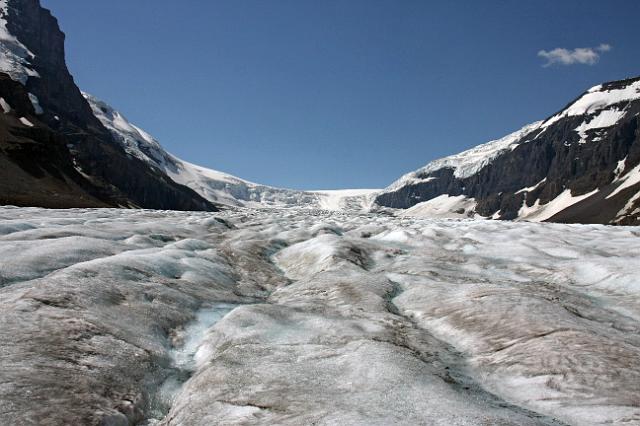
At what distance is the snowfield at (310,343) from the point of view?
20.6 feet

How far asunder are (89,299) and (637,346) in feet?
37.4

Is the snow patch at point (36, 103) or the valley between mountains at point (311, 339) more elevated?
the snow patch at point (36, 103)

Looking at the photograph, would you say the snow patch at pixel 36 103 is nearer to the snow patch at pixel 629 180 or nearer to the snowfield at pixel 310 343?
the snowfield at pixel 310 343

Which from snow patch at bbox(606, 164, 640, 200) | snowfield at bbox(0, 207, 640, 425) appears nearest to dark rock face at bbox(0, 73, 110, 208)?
snowfield at bbox(0, 207, 640, 425)

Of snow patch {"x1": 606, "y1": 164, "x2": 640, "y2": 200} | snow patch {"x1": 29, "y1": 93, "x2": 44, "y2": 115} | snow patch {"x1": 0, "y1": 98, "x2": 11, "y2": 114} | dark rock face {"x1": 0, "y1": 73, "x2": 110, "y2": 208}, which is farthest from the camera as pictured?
snow patch {"x1": 606, "y1": 164, "x2": 640, "y2": 200}

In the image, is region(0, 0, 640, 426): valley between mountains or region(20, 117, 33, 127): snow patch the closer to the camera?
region(0, 0, 640, 426): valley between mountains

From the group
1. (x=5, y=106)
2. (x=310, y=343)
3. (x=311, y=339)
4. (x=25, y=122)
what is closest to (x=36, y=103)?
(x=5, y=106)

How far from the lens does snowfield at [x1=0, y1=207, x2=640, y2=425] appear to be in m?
6.28

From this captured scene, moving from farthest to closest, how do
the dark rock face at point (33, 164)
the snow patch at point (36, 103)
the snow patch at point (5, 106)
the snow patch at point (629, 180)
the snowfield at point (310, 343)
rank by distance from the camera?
1. the snow patch at point (629, 180)
2. the snow patch at point (36, 103)
3. the snow patch at point (5, 106)
4. the dark rock face at point (33, 164)
5. the snowfield at point (310, 343)

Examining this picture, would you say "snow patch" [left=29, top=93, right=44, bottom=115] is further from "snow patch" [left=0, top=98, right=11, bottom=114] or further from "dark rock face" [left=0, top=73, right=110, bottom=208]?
"snow patch" [left=0, top=98, right=11, bottom=114]

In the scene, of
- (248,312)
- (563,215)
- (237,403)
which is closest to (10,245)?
(248,312)

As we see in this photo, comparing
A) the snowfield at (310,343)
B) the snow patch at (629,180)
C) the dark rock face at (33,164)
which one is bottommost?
the snowfield at (310,343)

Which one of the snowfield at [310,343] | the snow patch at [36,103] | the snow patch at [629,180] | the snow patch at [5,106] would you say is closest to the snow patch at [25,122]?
the snow patch at [5,106]

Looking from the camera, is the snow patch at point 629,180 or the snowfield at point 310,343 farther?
the snow patch at point 629,180
